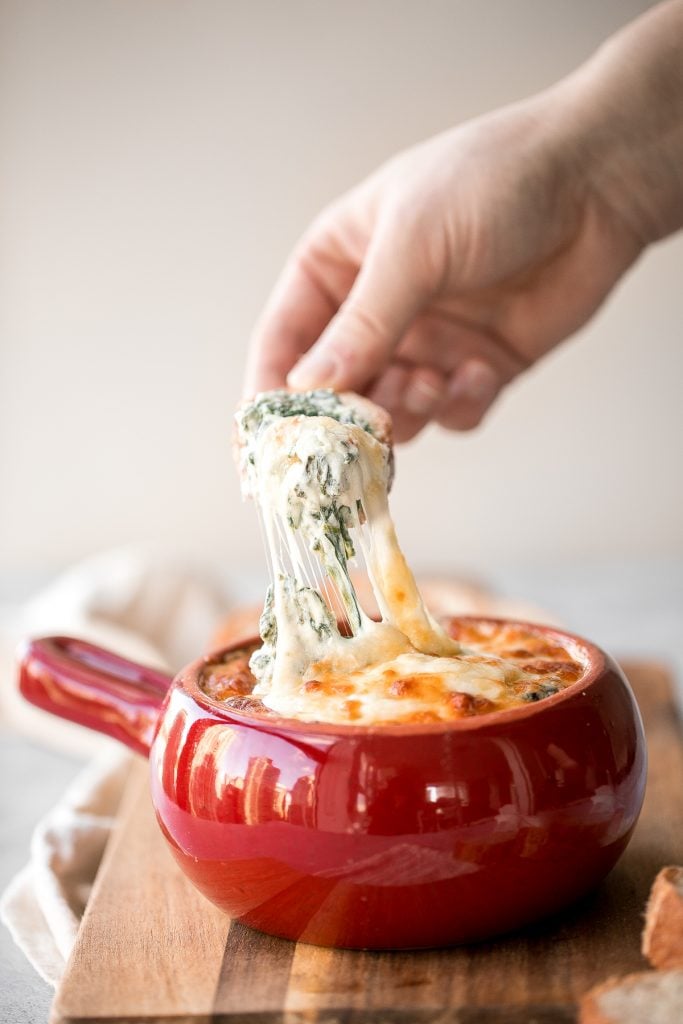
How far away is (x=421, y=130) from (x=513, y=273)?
2.96m

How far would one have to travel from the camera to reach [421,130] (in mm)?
4578

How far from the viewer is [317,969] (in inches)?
37.5

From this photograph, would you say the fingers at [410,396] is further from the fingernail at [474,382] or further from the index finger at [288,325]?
the index finger at [288,325]

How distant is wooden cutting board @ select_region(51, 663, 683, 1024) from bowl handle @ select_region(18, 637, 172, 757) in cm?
19

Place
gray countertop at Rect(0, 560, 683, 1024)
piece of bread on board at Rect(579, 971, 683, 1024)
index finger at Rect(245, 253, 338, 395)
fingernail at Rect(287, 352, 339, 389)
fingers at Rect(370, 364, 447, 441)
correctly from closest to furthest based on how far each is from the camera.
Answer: piece of bread on board at Rect(579, 971, 683, 1024) < gray countertop at Rect(0, 560, 683, 1024) < fingernail at Rect(287, 352, 339, 389) < index finger at Rect(245, 253, 338, 395) < fingers at Rect(370, 364, 447, 441)

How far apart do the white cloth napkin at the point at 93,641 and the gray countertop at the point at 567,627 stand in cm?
3

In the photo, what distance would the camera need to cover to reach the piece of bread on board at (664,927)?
932mm

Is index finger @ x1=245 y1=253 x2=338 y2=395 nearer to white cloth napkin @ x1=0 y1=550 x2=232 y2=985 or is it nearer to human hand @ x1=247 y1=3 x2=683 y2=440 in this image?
human hand @ x1=247 y1=3 x2=683 y2=440

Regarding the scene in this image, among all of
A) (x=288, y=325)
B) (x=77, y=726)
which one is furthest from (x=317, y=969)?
(x=288, y=325)

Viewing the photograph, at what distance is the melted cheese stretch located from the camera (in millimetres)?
1070

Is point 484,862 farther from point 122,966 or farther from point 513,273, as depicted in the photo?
point 513,273

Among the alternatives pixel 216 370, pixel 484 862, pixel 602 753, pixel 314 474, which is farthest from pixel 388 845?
pixel 216 370

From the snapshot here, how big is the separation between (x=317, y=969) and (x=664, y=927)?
0.98ft

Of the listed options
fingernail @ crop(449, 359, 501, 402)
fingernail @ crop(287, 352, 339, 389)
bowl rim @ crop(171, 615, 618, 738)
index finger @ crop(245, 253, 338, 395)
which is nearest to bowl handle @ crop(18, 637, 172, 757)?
bowl rim @ crop(171, 615, 618, 738)
